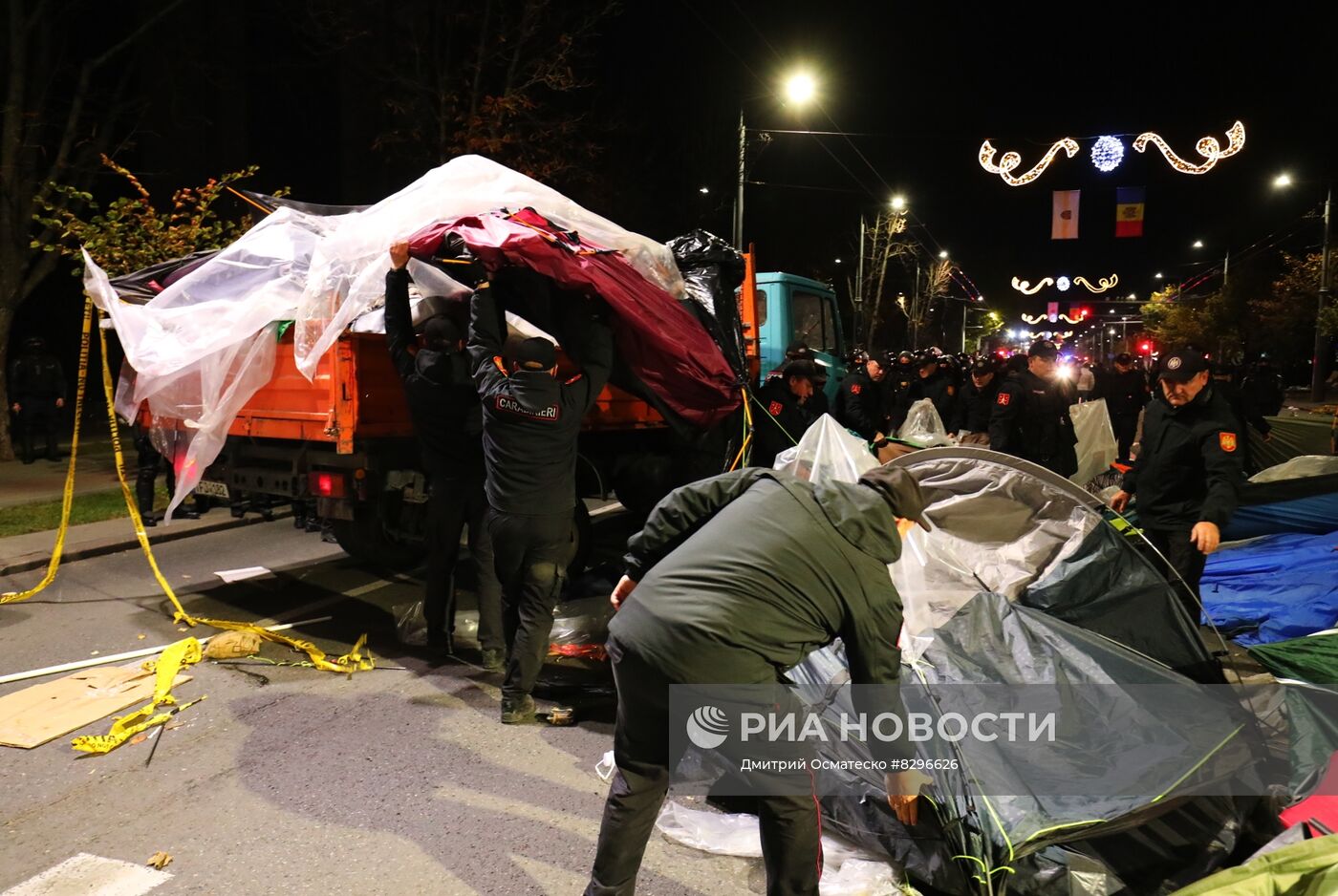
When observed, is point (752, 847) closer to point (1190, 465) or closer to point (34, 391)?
point (1190, 465)

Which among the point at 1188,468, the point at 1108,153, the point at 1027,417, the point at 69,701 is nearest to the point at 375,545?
the point at 69,701

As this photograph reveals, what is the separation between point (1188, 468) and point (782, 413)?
2.92 m

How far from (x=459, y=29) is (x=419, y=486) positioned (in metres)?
12.8

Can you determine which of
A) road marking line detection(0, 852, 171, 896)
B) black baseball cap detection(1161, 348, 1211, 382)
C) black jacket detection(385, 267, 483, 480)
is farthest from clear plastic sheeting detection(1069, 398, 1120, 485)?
road marking line detection(0, 852, 171, 896)

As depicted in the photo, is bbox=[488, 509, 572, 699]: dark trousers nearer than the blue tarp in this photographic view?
Yes

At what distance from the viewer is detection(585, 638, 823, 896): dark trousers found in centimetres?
232

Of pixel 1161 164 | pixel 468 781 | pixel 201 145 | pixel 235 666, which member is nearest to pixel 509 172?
pixel 235 666

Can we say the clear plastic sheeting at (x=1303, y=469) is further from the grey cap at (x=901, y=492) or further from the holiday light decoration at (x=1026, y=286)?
the holiday light decoration at (x=1026, y=286)

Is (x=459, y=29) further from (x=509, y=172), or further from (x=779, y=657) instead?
(x=779, y=657)

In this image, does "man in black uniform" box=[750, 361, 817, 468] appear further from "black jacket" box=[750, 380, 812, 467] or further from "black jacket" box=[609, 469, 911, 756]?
"black jacket" box=[609, 469, 911, 756]

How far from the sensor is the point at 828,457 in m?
4.57

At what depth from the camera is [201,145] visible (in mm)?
17547

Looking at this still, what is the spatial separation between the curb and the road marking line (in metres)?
3.93

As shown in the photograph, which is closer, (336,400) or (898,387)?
(336,400)
